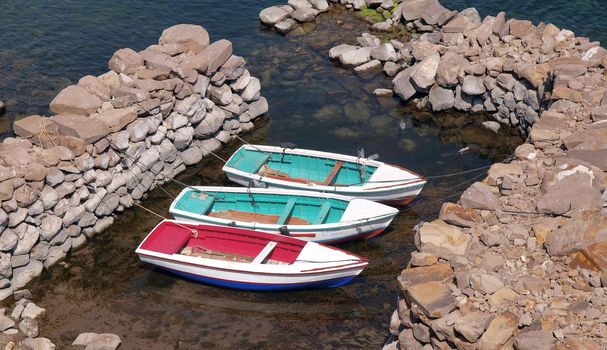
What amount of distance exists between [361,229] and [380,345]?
4481mm

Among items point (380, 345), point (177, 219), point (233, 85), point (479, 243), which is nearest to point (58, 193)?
point (177, 219)

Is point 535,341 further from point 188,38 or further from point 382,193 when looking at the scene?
point 188,38

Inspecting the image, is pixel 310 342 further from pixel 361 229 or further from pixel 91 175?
pixel 91 175

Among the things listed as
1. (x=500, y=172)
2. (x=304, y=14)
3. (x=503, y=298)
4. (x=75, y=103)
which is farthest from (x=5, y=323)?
(x=304, y=14)

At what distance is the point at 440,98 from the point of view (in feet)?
101

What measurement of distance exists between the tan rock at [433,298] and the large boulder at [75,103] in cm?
1331

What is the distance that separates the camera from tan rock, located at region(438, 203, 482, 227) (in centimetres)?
1869

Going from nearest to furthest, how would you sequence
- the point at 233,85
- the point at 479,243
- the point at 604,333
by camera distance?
the point at 604,333
the point at 479,243
the point at 233,85

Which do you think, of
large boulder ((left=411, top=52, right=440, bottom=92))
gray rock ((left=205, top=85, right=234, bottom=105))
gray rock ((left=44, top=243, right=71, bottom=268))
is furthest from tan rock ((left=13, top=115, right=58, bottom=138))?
large boulder ((left=411, top=52, right=440, bottom=92))

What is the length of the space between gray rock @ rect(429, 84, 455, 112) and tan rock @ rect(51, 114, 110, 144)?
12859 millimetres

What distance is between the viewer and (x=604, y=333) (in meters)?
15.2

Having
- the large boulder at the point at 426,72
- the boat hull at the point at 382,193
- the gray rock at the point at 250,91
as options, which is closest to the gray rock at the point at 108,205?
the boat hull at the point at 382,193

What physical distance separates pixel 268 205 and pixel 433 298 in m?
10.3

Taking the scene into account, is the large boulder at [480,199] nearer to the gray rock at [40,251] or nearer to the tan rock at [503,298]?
the tan rock at [503,298]
